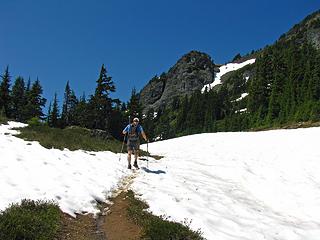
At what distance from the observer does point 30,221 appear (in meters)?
9.70

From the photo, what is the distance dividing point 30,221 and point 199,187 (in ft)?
31.5

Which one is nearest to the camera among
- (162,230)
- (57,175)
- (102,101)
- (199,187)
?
(162,230)

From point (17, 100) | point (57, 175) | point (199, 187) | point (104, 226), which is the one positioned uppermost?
point (17, 100)

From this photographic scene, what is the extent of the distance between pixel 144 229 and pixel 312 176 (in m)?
16.4

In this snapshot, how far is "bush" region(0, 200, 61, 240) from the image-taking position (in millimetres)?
9016

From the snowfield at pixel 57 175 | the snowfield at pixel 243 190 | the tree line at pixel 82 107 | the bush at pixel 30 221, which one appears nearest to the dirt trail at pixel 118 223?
the snowfield at pixel 57 175

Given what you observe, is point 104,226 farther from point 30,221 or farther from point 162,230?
point 30,221

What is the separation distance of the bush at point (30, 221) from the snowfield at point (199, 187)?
27.5 inches

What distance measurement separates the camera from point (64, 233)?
10359 mm

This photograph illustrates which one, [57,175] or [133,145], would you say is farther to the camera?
[133,145]

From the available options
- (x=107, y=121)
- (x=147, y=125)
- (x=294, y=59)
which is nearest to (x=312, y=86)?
(x=294, y=59)

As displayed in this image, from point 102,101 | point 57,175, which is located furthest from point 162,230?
point 102,101

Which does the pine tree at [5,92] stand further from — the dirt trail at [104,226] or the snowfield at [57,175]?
the dirt trail at [104,226]

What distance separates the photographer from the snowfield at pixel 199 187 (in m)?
12.9
